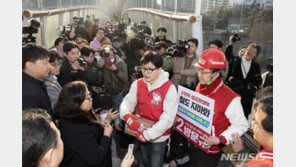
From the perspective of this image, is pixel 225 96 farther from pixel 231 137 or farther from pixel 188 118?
pixel 188 118

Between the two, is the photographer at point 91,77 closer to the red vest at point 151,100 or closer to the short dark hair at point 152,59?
the red vest at point 151,100

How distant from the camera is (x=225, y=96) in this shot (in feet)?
6.60

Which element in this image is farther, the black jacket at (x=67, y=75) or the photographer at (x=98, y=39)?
the photographer at (x=98, y=39)

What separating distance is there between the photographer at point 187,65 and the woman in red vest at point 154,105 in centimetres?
152

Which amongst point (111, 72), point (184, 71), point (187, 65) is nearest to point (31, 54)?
point (111, 72)

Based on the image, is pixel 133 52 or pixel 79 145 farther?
pixel 133 52

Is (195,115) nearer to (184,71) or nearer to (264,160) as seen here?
(264,160)

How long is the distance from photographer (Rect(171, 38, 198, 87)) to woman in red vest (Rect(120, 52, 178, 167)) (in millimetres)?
1521

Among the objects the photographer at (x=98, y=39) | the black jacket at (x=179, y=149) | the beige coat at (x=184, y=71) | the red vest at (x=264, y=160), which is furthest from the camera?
the photographer at (x=98, y=39)

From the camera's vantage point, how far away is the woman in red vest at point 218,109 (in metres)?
1.97

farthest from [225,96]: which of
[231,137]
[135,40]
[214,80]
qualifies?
[135,40]

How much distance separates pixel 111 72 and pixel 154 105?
156 cm

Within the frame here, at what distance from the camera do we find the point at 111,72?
3588 mm

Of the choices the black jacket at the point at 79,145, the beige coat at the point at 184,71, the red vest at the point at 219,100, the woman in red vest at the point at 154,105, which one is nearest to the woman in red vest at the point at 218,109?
the red vest at the point at 219,100
